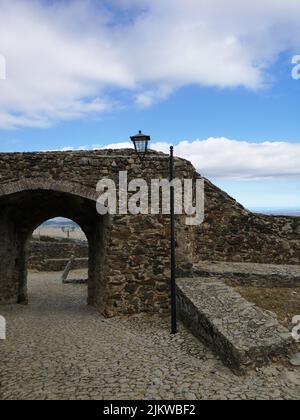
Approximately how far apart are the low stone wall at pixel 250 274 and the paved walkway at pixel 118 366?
5.47ft

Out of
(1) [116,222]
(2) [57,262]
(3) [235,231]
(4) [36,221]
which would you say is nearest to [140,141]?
(1) [116,222]

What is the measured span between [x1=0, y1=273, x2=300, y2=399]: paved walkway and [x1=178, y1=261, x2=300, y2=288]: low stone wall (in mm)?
1666

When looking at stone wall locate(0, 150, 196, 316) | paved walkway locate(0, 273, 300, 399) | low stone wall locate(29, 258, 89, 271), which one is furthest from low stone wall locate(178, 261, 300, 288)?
low stone wall locate(29, 258, 89, 271)

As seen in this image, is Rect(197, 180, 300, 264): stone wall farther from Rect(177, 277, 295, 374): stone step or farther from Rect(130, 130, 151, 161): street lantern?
Rect(130, 130, 151, 161): street lantern

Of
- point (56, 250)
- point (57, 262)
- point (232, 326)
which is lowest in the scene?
point (57, 262)

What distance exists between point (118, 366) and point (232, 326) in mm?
2204

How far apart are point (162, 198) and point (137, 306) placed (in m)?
2.95

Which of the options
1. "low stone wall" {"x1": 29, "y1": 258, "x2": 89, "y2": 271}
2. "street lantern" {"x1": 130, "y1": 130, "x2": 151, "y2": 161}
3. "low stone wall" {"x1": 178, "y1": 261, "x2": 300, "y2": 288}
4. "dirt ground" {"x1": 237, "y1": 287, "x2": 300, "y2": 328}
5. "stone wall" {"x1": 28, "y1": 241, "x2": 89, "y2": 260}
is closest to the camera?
"dirt ground" {"x1": 237, "y1": 287, "x2": 300, "y2": 328}

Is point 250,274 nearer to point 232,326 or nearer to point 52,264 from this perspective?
point 232,326

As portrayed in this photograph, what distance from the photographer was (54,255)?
88.2 feet

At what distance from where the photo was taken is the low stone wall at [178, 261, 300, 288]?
35.4 feet

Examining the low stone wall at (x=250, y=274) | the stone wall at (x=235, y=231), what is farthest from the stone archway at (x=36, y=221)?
the stone wall at (x=235, y=231)

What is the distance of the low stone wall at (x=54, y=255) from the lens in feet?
85.0

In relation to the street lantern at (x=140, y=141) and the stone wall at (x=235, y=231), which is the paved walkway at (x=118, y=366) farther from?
the street lantern at (x=140, y=141)
